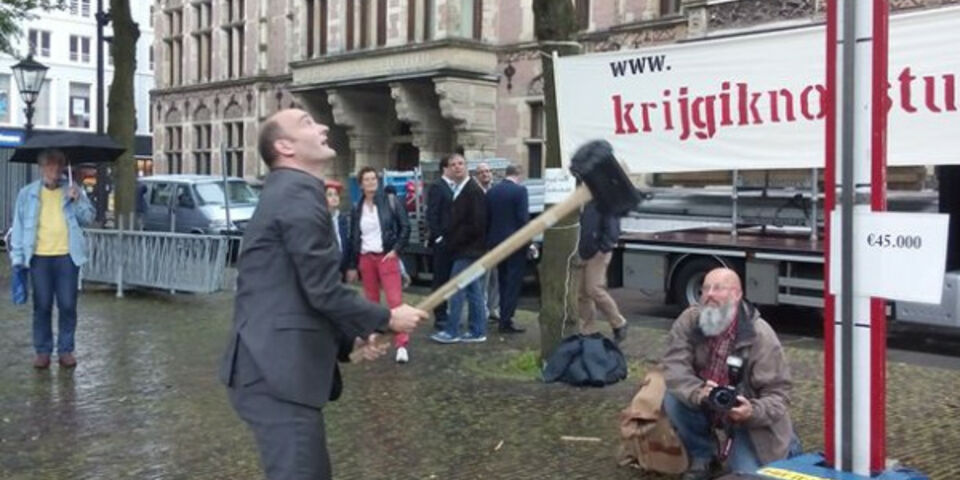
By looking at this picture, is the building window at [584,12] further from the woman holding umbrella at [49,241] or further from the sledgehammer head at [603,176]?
the sledgehammer head at [603,176]

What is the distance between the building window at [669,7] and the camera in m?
22.5

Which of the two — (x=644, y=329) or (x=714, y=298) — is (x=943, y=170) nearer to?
(x=644, y=329)

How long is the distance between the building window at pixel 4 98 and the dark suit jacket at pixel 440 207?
2304 inches

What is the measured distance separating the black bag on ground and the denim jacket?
3.92 meters

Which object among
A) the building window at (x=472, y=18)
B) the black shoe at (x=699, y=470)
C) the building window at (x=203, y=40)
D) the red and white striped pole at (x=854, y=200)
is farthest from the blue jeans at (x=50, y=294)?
the building window at (x=203, y=40)

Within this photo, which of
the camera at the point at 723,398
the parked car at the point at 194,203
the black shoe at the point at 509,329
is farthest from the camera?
the parked car at the point at 194,203

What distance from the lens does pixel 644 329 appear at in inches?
455

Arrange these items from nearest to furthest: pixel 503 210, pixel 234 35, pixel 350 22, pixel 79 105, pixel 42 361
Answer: pixel 42 361
pixel 503 210
pixel 350 22
pixel 234 35
pixel 79 105

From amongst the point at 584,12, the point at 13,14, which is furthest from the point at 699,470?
the point at 13,14

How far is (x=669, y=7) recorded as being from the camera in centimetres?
2270

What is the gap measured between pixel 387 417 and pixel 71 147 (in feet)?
17.3

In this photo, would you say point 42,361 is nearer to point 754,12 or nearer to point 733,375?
point 733,375

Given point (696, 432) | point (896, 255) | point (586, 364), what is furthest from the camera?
point (586, 364)

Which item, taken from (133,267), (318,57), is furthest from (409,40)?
(133,267)
